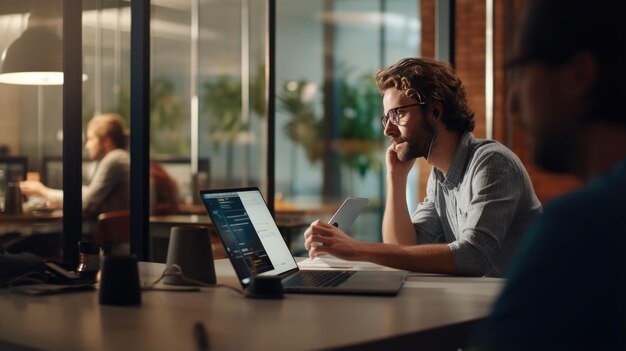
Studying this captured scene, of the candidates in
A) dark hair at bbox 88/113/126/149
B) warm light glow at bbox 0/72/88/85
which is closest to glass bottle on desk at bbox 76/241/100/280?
warm light glow at bbox 0/72/88/85

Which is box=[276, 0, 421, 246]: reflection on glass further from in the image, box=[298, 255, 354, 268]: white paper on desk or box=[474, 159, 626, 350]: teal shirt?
box=[474, 159, 626, 350]: teal shirt

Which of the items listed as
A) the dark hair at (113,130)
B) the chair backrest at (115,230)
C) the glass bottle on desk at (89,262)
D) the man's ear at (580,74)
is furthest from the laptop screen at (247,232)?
the dark hair at (113,130)

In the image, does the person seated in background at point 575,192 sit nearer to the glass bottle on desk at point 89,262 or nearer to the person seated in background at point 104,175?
the glass bottle on desk at point 89,262

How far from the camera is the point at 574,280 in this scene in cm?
83

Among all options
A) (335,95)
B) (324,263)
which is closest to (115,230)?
(324,263)

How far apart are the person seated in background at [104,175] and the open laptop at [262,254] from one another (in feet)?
3.37

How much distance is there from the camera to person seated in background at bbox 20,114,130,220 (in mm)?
3137

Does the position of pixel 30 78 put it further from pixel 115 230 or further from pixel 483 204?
pixel 483 204

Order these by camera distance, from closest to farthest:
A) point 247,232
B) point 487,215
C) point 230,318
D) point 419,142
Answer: point 230,318
point 247,232
point 487,215
point 419,142

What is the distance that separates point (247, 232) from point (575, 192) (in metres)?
1.33

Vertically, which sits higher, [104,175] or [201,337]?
[104,175]

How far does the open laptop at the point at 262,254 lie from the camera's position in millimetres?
1945

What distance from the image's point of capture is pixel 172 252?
2.01 meters

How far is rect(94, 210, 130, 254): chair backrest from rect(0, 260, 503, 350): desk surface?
192 centimetres
